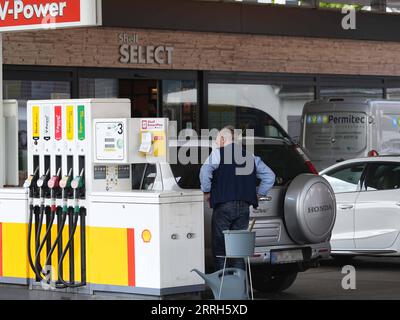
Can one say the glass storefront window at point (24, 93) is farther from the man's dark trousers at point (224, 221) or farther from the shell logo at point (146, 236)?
the shell logo at point (146, 236)

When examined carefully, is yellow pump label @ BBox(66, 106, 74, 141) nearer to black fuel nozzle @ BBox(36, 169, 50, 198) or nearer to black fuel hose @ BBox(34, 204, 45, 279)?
black fuel nozzle @ BBox(36, 169, 50, 198)

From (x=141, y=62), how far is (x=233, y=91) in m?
2.64

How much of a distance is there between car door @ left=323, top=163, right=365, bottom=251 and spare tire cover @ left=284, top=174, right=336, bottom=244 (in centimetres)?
313

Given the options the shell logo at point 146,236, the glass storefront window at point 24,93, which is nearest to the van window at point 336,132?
the glass storefront window at point 24,93

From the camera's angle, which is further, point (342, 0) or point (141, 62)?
point (342, 0)

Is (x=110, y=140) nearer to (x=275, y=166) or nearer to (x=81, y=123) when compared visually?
(x=81, y=123)

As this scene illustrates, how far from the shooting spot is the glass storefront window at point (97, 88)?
69.0 feet

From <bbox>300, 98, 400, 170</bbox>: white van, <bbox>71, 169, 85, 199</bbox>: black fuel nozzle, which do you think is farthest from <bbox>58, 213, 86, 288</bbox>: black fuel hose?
<bbox>300, 98, 400, 170</bbox>: white van

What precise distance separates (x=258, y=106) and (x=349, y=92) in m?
2.95

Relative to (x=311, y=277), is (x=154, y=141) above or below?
above

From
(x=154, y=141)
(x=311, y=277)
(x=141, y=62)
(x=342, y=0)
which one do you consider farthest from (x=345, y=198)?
(x=342, y=0)

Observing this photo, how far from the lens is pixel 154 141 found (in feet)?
34.1

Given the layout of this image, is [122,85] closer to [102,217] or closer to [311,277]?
[311,277]

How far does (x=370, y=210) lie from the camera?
48.0ft
